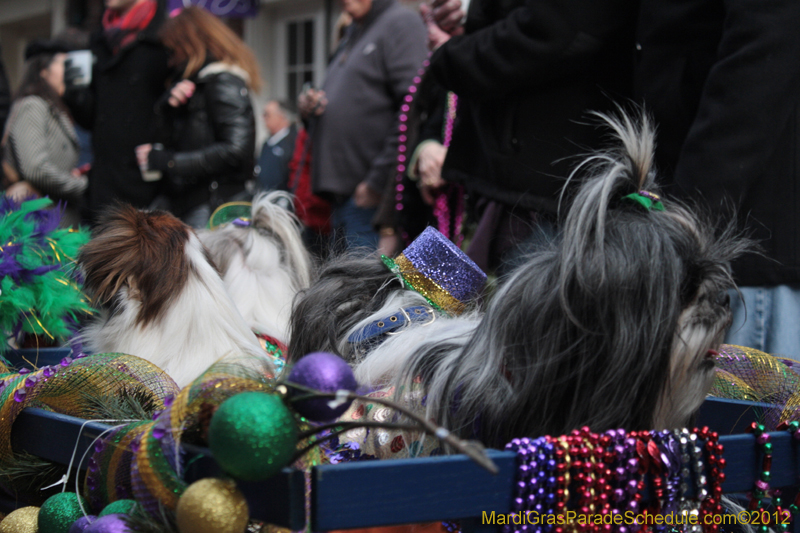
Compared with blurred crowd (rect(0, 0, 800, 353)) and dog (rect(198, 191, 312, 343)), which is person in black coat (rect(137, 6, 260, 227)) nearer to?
blurred crowd (rect(0, 0, 800, 353))

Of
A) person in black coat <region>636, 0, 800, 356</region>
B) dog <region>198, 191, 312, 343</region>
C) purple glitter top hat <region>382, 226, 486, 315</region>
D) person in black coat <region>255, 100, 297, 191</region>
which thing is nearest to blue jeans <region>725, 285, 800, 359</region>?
person in black coat <region>636, 0, 800, 356</region>

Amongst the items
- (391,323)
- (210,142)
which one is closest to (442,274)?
(391,323)

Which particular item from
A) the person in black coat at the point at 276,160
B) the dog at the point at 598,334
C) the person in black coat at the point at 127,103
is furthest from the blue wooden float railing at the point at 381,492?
the person in black coat at the point at 276,160

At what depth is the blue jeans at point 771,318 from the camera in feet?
5.08

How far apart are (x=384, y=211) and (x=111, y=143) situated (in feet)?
5.16

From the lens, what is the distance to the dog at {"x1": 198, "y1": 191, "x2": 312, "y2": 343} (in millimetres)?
1667

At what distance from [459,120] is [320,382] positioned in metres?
1.46

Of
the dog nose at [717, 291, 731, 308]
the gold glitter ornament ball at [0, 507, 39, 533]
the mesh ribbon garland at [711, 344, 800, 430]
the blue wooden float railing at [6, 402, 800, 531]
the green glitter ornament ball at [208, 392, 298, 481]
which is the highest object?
the dog nose at [717, 291, 731, 308]

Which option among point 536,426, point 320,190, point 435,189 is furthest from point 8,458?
point 320,190

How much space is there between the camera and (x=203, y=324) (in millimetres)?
1304

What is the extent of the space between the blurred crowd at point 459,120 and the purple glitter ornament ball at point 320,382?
1.73ft

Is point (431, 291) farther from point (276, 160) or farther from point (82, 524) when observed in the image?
point (276, 160)

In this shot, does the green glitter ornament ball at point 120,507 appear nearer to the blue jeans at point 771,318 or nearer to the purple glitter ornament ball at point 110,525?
the purple glitter ornament ball at point 110,525

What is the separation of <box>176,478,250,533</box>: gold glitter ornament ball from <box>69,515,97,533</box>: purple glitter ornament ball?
0.25 m
